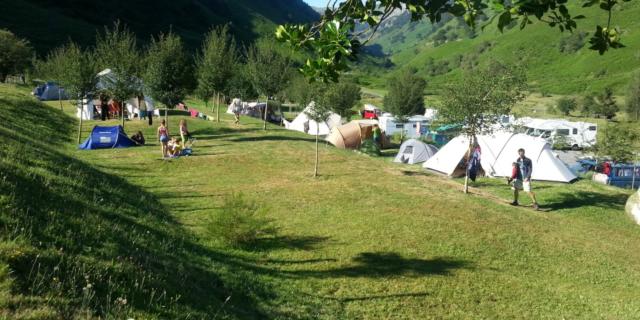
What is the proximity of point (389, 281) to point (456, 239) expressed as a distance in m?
3.19

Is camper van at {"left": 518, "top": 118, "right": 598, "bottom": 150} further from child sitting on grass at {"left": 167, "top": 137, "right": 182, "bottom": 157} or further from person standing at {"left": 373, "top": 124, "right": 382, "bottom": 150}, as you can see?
child sitting on grass at {"left": 167, "top": 137, "right": 182, "bottom": 157}

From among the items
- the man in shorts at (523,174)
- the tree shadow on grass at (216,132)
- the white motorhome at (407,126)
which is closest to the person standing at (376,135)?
the tree shadow on grass at (216,132)

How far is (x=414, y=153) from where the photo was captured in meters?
24.2

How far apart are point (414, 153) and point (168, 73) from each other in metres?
14.1

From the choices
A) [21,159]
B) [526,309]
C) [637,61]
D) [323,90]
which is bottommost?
[526,309]

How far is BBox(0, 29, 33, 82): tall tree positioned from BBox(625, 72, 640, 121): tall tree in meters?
83.5

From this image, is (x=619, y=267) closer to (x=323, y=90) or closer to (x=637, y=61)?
→ (x=323, y=90)

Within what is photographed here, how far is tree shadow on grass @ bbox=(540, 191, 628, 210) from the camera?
46.8ft

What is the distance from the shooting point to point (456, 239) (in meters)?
10.3

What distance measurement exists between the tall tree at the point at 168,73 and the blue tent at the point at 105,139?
10.4ft

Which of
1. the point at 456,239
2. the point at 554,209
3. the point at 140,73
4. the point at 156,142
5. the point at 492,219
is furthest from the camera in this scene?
the point at 140,73

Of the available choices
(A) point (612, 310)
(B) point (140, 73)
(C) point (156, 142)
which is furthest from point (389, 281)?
(B) point (140, 73)

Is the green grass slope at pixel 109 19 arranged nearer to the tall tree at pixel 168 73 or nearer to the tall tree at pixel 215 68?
the tall tree at pixel 215 68

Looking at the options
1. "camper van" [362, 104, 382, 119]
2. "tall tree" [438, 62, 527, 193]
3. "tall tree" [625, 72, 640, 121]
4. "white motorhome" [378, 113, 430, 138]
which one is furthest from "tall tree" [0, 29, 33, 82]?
"tall tree" [625, 72, 640, 121]
